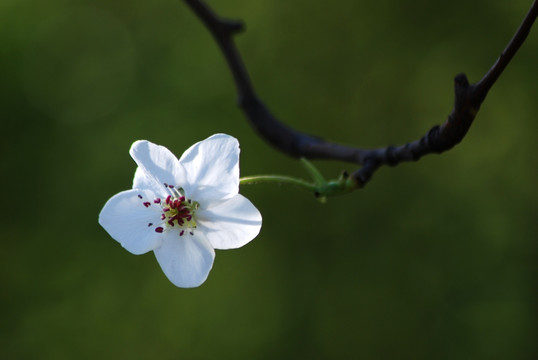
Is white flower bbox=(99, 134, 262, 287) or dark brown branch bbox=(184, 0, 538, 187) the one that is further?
white flower bbox=(99, 134, 262, 287)

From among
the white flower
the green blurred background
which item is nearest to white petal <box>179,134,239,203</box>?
the white flower

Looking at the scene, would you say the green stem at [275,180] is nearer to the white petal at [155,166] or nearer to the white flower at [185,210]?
the white flower at [185,210]

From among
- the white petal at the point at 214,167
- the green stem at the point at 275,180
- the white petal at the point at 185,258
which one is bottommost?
the white petal at the point at 185,258

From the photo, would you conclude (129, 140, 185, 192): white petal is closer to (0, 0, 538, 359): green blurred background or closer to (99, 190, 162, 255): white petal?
(99, 190, 162, 255): white petal

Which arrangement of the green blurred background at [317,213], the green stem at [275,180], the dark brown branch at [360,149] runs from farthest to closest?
the green blurred background at [317,213] < the green stem at [275,180] < the dark brown branch at [360,149]

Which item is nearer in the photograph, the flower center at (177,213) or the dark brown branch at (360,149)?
the dark brown branch at (360,149)

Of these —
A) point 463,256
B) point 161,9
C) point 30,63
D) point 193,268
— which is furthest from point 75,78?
point 193,268

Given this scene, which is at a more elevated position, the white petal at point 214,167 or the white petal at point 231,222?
the white petal at point 214,167

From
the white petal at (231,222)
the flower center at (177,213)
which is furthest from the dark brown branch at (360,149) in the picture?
the flower center at (177,213)

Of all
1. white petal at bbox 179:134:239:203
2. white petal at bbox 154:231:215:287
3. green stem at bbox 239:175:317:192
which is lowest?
white petal at bbox 154:231:215:287
